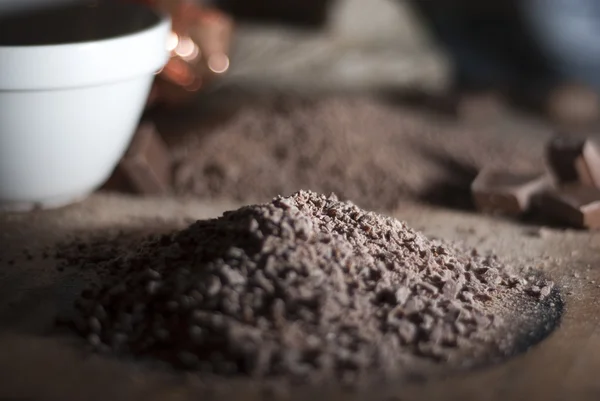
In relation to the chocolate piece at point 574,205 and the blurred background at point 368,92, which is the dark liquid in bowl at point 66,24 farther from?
the chocolate piece at point 574,205

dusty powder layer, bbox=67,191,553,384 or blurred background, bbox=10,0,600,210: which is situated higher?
dusty powder layer, bbox=67,191,553,384

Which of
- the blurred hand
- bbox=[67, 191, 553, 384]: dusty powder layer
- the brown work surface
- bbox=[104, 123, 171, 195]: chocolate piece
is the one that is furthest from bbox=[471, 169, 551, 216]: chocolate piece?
the blurred hand

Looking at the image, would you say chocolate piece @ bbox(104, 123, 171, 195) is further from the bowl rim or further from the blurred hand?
the blurred hand

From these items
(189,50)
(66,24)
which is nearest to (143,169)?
(66,24)

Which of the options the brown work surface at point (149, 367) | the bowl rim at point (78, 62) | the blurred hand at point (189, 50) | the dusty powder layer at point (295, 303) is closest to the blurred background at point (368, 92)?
the blurred hand at point (189, 50)

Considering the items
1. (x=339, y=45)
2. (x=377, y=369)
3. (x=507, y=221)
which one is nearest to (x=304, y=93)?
(x=339, y=45)

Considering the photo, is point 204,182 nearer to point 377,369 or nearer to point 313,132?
point 313,132
